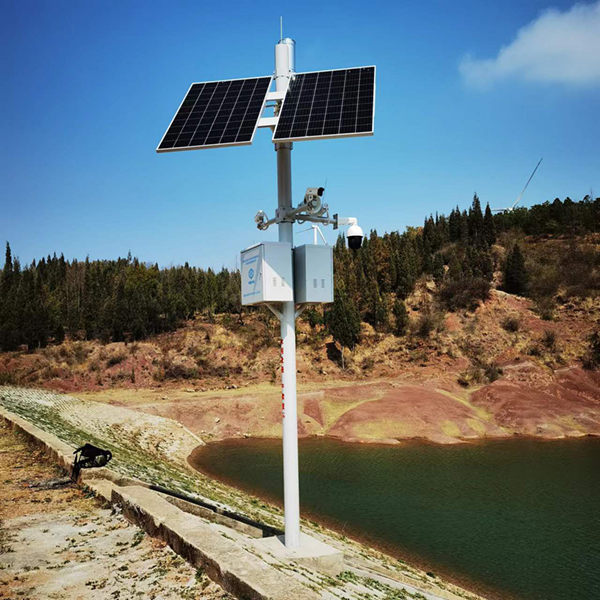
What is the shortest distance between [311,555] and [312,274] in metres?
4.40

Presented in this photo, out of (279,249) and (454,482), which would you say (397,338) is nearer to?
(454,482)

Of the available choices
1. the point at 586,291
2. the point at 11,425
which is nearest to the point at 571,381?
the point at 586,291

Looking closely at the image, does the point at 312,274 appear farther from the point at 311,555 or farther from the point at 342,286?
the point at 342,286

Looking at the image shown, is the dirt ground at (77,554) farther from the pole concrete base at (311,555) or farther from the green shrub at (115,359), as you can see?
the green shrub at (115,359)

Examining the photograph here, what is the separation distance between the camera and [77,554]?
758cm

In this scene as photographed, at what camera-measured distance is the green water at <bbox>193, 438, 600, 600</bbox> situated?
13359 mm

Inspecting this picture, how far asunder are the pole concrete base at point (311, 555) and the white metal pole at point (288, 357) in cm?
17

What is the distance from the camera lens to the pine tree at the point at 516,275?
54.7 m

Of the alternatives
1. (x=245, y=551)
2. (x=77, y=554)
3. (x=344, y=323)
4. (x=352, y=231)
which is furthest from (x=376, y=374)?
(x=245, y=551)

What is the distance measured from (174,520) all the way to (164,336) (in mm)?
49183

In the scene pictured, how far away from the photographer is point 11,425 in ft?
57.4

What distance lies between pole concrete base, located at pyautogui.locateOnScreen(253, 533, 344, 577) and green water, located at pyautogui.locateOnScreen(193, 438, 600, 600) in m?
5.82

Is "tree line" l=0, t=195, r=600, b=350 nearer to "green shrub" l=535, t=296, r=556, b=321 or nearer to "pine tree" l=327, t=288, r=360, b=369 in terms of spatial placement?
"pine tree" l=327, t=288, r=360, b=369

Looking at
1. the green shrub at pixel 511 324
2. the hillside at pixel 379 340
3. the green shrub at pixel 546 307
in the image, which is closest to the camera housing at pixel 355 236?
the hillside at pixel 379 340
